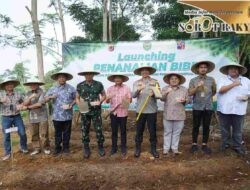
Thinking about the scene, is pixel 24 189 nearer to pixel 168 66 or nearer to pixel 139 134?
pixel 139 134

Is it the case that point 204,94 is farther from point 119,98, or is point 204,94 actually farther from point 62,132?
point 62,132

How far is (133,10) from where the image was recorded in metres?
28.9

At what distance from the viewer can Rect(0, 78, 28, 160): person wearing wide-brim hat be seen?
715 cm

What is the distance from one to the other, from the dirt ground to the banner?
2.57 metres

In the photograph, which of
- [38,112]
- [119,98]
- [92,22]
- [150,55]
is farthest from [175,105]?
[92,22]

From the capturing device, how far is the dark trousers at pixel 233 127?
6828mm

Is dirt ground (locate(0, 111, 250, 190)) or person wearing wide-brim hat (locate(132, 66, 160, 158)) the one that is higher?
person wearing wide-brim hat (locate(132, 66, 160, 158))

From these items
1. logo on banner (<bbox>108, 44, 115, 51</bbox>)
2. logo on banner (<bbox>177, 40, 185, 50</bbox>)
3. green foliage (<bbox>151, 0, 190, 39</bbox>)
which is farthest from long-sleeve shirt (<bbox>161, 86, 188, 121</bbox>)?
green foliage (<bbox>151, 0, 190, 39</bbox>)

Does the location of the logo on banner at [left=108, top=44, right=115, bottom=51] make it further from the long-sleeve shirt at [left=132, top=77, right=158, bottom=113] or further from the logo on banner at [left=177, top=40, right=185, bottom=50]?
the long-sleeve shirt at [left=132, top=77, right=158, bottom=113]

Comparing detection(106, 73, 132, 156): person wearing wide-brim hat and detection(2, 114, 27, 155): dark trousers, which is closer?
detection(106, 73, 132, 156): person wearing wide-brim hat

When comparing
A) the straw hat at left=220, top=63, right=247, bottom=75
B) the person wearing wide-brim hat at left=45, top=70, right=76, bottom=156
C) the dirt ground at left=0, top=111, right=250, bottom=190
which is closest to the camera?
the dirt ground at left=0, top=111, right=250, bottom=190

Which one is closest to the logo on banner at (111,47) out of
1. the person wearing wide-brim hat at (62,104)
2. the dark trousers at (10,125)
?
the person wearing wide-brim hat at (62,104)

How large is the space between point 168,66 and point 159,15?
15117 mm

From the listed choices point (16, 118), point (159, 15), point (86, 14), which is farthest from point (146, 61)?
point (86, 14)
